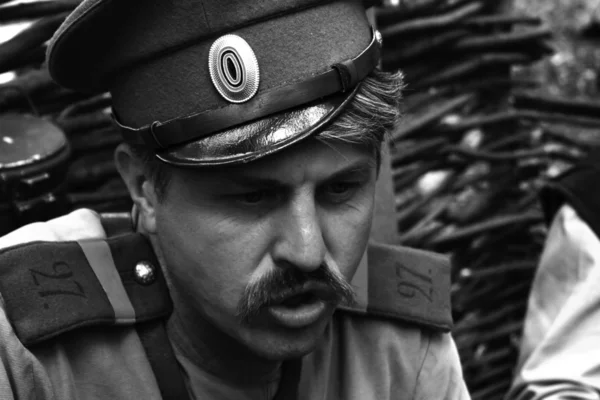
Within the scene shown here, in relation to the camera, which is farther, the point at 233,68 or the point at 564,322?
the point at 564,322

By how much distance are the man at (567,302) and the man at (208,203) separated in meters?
1.08

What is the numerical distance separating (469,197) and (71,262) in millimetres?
1933

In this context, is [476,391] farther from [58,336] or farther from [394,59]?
[58,336]

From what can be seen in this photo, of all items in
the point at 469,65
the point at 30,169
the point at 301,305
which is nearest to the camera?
the point at 301,305

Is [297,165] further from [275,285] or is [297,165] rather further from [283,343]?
[283,343]

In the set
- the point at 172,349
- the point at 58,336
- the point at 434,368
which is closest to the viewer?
the point at 58,336

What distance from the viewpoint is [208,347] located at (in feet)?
5.56

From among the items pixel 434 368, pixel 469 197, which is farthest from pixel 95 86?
pixel 469 197

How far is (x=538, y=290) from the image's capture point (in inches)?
109

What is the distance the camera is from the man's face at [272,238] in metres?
1.43

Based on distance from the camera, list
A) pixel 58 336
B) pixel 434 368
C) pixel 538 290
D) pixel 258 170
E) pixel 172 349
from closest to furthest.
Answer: pixel 258 170 < pixel 58 336 < pixel 172 349 < pixel 434 368 < pixel 538 290

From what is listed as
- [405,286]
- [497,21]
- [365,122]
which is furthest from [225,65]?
[497,21]

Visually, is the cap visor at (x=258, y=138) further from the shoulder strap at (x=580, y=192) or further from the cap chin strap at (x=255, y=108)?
the shoulder strap at (x=580, y=192)

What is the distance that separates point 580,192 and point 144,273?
1489 mm
